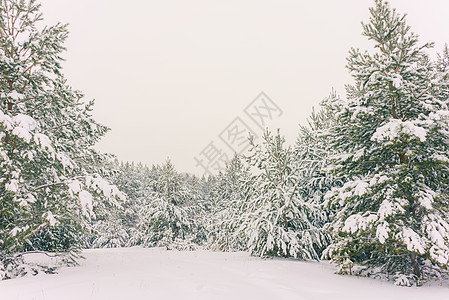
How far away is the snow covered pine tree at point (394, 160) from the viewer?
24.0ft

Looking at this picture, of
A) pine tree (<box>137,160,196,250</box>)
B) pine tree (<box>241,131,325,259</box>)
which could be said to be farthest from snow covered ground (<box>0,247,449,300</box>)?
pine tree (<box>137,160,196,250</box>)

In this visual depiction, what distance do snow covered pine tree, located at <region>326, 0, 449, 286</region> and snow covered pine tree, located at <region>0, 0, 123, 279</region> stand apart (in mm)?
7087

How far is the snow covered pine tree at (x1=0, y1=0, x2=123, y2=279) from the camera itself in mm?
7715

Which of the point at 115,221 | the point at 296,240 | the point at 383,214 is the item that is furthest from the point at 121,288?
the point at 115,221

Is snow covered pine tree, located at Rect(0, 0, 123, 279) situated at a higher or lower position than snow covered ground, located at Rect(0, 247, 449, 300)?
higher

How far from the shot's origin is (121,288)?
636 cm

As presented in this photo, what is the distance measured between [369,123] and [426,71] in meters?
2.26

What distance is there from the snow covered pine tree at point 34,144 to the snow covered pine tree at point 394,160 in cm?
709

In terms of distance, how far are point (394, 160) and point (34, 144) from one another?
11020mm

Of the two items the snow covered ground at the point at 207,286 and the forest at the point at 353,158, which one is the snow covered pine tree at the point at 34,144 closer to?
the forest at the point at 353,158

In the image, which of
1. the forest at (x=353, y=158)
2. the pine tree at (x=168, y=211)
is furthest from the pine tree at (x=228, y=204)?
the forest at (x=353, y=158)

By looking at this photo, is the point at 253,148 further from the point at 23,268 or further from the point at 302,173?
the point at 23,268

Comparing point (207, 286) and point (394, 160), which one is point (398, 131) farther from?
point (207, 286)

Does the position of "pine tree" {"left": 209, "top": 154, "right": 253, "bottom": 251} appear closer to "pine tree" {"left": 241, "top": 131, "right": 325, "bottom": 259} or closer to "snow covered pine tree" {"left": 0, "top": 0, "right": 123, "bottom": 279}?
"pine tree" {"left": 241, "top": 131, "right": 325, "bottom": 259}
